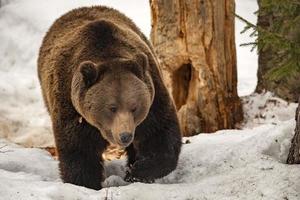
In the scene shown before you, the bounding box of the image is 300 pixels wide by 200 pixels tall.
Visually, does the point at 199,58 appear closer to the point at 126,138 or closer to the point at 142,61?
the point at 142,61

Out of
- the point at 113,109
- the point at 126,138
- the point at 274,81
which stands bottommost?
the point at 274,81

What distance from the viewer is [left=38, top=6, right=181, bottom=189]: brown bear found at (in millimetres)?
4797

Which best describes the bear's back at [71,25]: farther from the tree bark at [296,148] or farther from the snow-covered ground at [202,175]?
the tree bark at [296,148]

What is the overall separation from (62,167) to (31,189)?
819mm

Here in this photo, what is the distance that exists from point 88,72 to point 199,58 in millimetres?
3268

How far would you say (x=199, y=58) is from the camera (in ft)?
25.7

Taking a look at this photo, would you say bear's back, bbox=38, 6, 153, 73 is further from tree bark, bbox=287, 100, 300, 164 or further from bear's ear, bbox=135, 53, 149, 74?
tree bark, bbox=287, 100, 300, 164

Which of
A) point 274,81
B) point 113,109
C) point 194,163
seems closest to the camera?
point 113,109

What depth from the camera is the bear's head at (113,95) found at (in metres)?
4.72

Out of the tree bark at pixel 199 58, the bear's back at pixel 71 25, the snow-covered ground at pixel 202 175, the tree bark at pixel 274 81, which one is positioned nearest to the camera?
the snow-covered ground at pixel 202 175

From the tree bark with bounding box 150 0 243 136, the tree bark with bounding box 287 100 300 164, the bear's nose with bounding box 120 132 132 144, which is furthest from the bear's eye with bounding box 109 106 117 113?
the tree bark with bounding box 150 0 243 136

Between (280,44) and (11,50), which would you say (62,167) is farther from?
(11,50)

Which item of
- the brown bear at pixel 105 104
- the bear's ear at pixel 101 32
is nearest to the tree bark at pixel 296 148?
the brown bear at pixel 105 104

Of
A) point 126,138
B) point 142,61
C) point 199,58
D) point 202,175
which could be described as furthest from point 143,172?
point 199,58
